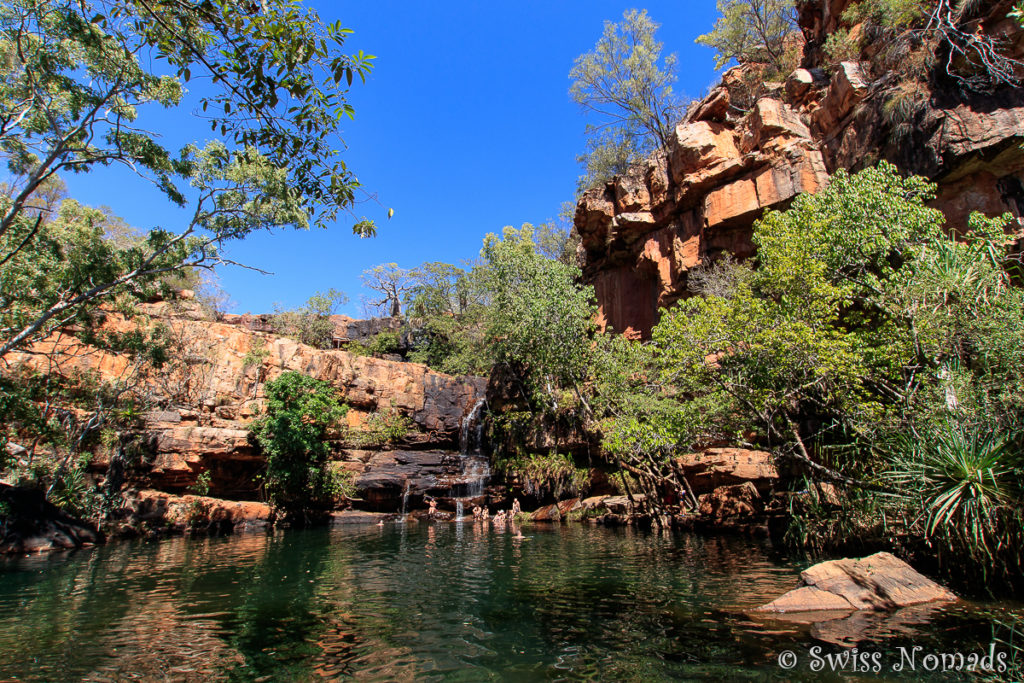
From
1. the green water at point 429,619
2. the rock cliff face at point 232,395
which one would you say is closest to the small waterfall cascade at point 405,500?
the rock cliff face at point 232,395

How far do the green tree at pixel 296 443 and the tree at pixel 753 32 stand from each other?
29.1 metres

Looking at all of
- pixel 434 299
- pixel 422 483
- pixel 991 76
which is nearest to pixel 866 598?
pixel 991 76

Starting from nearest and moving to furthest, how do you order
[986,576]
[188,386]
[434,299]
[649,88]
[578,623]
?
[578,623]
[986,576]
[188,386]
[649,88]
[434,299]

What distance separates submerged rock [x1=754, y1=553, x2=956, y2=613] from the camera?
7664 mm

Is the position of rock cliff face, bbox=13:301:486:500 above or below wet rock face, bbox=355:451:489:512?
above

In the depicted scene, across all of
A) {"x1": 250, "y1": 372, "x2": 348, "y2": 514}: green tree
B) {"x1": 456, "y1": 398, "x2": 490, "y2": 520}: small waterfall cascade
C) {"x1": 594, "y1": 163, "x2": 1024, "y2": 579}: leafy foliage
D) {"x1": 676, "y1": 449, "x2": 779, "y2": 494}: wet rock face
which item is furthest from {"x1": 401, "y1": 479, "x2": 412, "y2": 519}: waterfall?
{"x1": 676, "y1": 449, "x2": 779, "y2": 494}: wet rock face

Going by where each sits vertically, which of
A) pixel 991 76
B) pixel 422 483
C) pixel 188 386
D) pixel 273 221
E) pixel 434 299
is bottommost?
pixel 422 483

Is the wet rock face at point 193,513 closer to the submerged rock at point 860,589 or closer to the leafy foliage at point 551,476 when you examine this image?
the leafy foliage at point 551,476

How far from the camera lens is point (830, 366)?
11.7 m

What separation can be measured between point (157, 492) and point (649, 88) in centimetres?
3324

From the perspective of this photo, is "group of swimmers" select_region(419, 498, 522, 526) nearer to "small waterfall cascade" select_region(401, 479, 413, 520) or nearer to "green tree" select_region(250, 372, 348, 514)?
"small waterfall cascade" select_region(401, 479, 413, 520)

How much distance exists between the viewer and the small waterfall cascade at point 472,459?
26.2 meters

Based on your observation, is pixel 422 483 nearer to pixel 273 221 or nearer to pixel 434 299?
pixel 273 221

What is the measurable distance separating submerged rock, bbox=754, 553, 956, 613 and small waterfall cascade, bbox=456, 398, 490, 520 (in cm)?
1825
